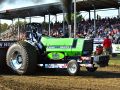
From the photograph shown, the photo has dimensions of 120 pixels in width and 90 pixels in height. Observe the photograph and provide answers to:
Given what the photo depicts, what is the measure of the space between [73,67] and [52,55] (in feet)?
2.89

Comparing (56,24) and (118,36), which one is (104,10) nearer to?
(56,24)

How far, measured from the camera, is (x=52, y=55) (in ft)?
43.0

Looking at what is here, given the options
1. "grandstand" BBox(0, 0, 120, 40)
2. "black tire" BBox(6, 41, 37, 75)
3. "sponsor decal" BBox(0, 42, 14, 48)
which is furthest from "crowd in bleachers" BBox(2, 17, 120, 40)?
"black tire" BBox(6, 41, 37, 75)

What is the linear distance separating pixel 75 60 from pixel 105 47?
9.23 metres

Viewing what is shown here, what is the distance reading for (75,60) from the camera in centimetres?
1280

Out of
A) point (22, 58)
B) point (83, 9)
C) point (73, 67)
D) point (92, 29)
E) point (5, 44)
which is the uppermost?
point (83, 9)

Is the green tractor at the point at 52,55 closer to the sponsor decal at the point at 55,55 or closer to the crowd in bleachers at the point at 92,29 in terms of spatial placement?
the sponsor decal at the point at 55,55

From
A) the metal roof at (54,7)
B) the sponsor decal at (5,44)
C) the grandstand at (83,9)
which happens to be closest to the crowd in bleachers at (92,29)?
the grandstand at (83,9)

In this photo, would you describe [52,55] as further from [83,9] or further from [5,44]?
[83,9]

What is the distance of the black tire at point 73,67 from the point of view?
1268cm

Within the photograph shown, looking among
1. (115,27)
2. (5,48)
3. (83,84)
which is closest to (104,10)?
(115,27)

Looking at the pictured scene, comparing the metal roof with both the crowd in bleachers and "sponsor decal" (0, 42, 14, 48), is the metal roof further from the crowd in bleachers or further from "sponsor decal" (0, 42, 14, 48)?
"sponsor decal" (0, 42, 14, 48)

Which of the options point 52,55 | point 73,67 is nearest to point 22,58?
point 52,55

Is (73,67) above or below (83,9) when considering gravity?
below
